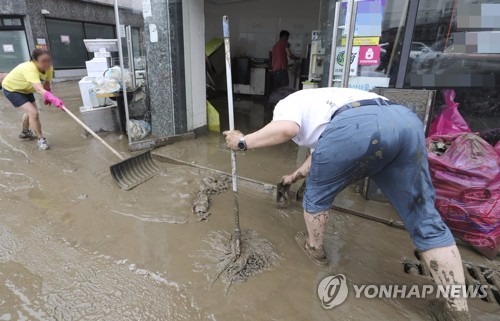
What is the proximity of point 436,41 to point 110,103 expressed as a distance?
5.10 meters

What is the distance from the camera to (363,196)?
3.23 m

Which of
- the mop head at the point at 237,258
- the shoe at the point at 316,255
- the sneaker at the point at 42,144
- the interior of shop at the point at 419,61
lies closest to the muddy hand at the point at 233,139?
the mop head at the point at 237,258

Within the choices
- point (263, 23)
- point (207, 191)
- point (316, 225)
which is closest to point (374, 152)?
point (316, 225)

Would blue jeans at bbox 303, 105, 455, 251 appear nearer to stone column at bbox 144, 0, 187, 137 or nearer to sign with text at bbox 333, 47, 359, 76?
sign with text at bbox 333, 47, 359, 76

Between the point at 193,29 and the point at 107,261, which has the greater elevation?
the point at 193,29

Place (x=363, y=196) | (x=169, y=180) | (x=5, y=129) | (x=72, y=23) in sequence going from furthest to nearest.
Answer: (x=72, y=23)
(x=5, y=129)
(x=169, y=180)
(x=363, y=196)

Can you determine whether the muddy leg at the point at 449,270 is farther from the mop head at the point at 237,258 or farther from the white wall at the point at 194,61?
the white wall at the point at 194,61

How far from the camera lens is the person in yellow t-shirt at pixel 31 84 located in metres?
4.30

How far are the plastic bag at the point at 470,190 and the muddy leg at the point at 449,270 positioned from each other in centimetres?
87

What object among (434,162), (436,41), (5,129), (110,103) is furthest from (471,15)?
(5,129)

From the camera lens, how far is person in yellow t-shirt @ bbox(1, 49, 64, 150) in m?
4.30

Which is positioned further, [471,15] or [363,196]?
[363,196]

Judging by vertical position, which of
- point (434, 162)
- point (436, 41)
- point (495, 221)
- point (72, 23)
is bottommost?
point (495, 221)

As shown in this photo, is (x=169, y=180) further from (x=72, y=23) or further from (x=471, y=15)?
(x=72, y=23)
